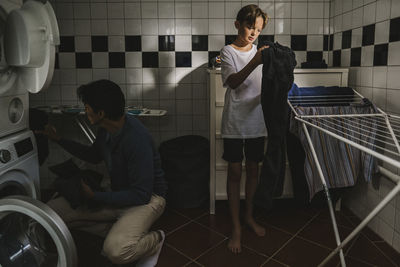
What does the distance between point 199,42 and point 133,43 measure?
53 centimetres

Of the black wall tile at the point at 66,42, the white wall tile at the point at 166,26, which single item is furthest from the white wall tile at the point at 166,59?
the black wall tile at the point at 66,42

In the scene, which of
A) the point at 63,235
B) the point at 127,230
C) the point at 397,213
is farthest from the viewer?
the point at 397,213

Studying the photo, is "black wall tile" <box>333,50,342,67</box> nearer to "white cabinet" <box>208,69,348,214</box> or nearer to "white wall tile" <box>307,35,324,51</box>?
"white wall tile" <box>307,35,324,51</box>

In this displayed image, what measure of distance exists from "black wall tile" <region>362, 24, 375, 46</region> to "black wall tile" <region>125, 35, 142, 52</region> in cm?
164

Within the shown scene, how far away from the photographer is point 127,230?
1.51m

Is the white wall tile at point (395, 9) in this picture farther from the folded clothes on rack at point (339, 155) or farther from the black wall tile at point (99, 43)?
the black wall tile at point (99, 43)

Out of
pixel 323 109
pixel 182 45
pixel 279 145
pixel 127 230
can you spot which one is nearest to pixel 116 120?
pixel 127 230

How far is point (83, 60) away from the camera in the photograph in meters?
2.80

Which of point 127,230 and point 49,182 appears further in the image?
point 49,182

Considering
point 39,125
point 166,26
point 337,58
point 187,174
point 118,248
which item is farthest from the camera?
point 166,26

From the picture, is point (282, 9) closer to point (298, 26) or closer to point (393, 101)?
point (298, 26)

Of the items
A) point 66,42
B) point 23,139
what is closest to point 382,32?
point 23,139

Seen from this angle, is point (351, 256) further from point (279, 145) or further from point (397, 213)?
point (279, 145)

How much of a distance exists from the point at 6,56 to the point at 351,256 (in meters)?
1.91
